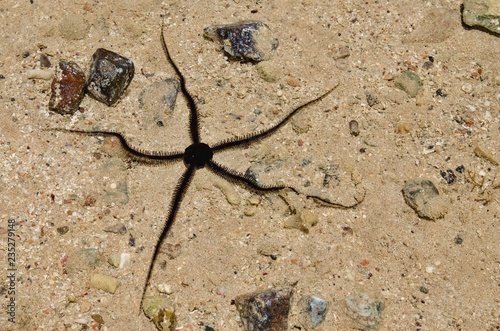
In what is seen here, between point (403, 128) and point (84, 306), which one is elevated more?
point (403, 128)

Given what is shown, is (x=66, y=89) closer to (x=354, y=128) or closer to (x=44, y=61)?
(x=44, y=61)

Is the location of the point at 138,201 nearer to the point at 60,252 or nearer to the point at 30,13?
the point at 60,252

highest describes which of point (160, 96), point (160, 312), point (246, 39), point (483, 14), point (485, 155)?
point (483, 14)

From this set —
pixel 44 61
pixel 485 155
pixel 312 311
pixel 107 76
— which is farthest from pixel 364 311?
pixel 44 61

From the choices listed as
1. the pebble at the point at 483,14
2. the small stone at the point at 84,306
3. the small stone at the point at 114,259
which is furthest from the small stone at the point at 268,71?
the small stone at the point at 84,306

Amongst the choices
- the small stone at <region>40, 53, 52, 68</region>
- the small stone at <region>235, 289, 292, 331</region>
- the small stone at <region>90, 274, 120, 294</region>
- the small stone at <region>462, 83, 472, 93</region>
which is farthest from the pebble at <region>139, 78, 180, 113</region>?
the small stone at <region>462, 83, 472, 93</region>

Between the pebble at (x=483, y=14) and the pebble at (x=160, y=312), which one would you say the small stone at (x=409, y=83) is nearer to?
the pebble at (x=483, y=14)
